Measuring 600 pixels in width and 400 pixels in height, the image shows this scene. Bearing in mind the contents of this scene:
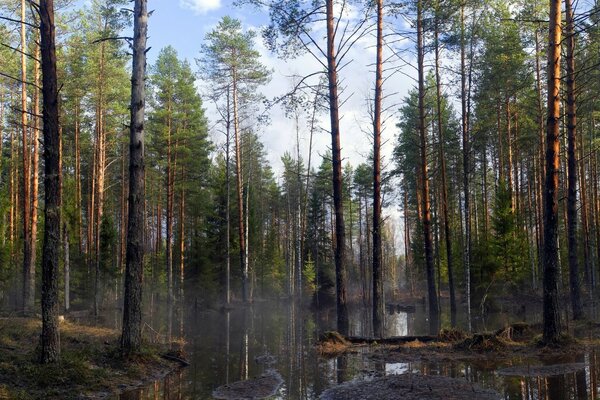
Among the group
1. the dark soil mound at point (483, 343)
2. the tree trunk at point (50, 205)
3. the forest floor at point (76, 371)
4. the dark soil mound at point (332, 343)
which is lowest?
the dark soil mound at point (332, 343)

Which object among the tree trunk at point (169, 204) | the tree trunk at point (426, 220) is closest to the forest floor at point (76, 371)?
the tree trunk at point (426, 220)

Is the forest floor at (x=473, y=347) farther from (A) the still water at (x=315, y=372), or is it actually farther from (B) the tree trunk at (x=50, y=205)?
(B) the tree trunk at (x=50, y=205)

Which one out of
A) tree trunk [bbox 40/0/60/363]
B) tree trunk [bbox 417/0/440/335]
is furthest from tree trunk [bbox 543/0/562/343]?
tree trunk [bbox 40/0/60/363]

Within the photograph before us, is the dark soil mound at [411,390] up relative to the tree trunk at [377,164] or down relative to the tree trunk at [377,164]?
down

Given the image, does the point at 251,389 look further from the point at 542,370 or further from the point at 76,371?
the point at 542,370

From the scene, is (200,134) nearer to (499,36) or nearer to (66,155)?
(66,155)

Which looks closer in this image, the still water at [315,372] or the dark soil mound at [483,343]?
the still water at [315,372]

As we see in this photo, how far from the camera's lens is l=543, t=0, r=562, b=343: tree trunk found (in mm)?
11195

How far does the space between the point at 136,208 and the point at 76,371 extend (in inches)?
133

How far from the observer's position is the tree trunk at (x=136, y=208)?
10.1 meters

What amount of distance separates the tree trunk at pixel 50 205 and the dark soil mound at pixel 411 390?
503cm

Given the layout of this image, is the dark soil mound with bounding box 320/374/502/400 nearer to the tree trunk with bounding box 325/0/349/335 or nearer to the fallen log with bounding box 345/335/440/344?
the fallen log with bounding box 345/335/440/344

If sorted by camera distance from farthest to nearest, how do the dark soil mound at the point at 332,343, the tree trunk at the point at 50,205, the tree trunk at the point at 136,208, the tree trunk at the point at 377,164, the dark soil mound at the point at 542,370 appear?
1. the tree trunk at the point at 377,164
2. the dark soil mound at the point at 332,343
3. the tree trunk at the point at 136,208
4. the tree trunk at the point at 50,205
5. the dark soil mound at the point at 542,370

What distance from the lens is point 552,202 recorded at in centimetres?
1142
